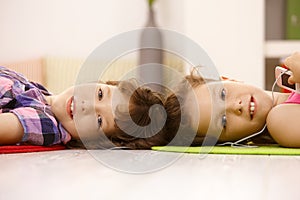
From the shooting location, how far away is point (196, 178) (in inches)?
28.1

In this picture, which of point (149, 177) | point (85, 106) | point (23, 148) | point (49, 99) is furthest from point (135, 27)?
point (149, 177)

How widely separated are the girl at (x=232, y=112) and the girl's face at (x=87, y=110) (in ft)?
0.46

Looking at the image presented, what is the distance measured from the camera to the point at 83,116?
122cm

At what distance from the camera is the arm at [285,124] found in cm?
111

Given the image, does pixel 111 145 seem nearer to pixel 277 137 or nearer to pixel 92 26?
pixel 277 137

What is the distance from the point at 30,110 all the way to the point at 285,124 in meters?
0.57

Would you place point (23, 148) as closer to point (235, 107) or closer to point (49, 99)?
point (49, 99)

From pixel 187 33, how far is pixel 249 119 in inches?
54.6

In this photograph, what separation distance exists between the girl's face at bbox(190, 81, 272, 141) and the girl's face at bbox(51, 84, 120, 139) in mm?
200

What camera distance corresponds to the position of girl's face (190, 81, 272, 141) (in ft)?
3.80

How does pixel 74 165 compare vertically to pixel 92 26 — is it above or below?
below

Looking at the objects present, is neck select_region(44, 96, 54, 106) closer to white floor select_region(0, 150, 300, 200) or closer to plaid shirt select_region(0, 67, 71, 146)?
plaid shirt select_region(0, 67, 71, 146)

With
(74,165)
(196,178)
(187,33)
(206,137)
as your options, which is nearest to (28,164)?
(74,165)

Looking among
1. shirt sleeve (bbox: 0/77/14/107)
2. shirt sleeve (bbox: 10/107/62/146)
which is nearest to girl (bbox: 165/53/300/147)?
shirt sleeve (bbox: 10/107/62/146)
